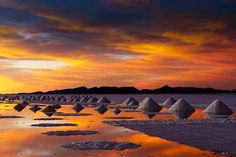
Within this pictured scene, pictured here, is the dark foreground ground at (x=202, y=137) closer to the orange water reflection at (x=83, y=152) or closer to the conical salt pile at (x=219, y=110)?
the orange water reflection at (x=83, y=152)

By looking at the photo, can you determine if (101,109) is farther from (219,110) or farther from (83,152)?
(83,152)

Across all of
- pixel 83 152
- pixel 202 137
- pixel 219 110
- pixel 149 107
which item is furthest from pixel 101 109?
pixel 83 152

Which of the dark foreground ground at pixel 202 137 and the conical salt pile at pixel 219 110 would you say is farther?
the conical salt pile at pixel 219 110

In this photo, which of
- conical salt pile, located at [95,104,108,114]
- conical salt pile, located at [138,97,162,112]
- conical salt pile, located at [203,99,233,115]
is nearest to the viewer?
conical salt pile, located at [203,99,233,115]

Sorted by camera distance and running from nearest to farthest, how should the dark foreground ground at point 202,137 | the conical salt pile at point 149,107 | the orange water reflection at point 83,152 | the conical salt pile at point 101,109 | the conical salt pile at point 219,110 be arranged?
the orange water reflection at point 83,152 < the dark foreground ground at point 202,137 < the conical salt pile at point 219,110 < the conical salt pile at point 101,109 < the conical salt pile at point 149,107

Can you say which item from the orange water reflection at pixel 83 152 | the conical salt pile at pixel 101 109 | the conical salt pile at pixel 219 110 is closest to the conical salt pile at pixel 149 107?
the conical salt pile at pixel 101 109

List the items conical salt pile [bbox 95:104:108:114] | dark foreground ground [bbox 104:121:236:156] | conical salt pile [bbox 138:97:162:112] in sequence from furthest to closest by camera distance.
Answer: conical salt pile [bbox 138:97:162:112] < conical salt pile [bbox 95:104:108:114] < dark foreground ground [bbox 104:121:236:156]

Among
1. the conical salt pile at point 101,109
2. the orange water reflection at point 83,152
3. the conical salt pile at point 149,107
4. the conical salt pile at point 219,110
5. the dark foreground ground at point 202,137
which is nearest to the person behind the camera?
the orange water reflection at point 83,152

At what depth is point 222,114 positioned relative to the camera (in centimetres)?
3109

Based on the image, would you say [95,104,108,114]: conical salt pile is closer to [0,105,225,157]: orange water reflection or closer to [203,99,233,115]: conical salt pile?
[203,99,233,115]: conical salt pile

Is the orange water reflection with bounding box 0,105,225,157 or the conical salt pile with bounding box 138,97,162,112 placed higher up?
the conical salt pile with bounding box 138,97,162,112

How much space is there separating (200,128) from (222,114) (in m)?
12.1

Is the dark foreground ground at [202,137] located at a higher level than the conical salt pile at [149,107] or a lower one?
lower

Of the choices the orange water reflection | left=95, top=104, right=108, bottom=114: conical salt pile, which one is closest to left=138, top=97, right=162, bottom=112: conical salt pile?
left=95, top=104, right=108, bottom=114: conical salt pile
